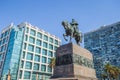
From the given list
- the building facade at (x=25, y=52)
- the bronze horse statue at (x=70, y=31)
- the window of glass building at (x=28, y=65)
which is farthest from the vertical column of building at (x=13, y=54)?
the bronze horse statue at (x=70, y=31)

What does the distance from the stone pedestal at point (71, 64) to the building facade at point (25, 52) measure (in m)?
36.2

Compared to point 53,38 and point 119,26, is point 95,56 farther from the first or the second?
point 53,38

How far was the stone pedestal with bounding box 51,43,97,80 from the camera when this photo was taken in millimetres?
14438

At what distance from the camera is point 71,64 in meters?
14.7

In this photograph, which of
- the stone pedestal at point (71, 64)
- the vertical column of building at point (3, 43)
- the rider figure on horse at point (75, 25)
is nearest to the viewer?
the stone pedestal at point (71, 64)

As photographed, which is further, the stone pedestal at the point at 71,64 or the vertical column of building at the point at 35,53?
the vertical column of building at the point at 35,53

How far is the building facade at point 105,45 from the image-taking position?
80562mm

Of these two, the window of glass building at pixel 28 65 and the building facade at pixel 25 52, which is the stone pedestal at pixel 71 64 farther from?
the window of glass building at pixel 28 65

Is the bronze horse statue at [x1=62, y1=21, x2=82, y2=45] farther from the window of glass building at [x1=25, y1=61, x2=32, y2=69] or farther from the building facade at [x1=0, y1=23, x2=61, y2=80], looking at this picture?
the window of glass building at [x1=25, y1=61, x2=32, y2=69]

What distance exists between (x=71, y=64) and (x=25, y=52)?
40.1 m

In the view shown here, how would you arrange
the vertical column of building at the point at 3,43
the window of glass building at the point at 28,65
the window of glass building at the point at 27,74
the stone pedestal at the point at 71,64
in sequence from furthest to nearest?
the vertical column of building at the point at 3,43, the window of glass building at the point at 28,65, the window of glass building at the point at 27,74, the stone pedestal at the point at 71,64

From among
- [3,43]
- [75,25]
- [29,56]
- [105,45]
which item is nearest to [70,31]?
[75,25]

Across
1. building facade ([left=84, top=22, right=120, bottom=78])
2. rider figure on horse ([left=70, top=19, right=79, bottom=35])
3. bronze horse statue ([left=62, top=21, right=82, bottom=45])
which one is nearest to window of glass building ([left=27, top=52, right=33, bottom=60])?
bronze horse statue ([left=62, top=21, right=82, bottom=45])

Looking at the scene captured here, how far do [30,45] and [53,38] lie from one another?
14103 millimetres
